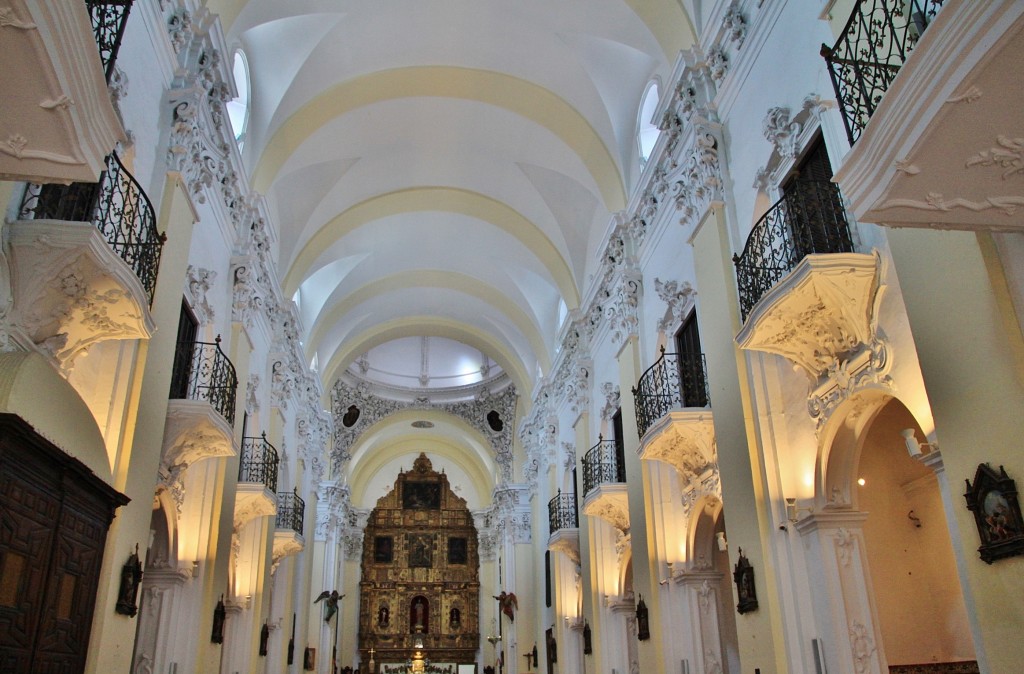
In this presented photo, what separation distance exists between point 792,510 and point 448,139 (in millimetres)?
11618

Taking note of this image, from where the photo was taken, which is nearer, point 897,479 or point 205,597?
point 897,479

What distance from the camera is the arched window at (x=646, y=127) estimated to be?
13398 millimetres

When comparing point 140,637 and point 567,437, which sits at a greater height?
point 567,437

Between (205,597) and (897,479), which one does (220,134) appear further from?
(897,479)

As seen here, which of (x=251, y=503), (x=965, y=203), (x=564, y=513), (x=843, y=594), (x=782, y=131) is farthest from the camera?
(x=564, y=513)

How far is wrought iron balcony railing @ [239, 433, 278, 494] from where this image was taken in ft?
47.9

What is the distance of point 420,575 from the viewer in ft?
118

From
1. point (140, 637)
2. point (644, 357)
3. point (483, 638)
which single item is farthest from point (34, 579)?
point (483, 638)

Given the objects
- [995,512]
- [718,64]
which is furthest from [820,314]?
[718,64]

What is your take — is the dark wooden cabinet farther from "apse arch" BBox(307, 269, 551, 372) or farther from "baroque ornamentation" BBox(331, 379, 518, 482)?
"baroque ornamentation" BBox(331, 379, 518, 482)

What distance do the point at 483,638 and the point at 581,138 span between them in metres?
25.1

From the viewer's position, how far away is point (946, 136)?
4.33 metres

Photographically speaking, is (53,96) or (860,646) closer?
(53,96)

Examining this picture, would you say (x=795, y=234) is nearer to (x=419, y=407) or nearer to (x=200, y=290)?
(x=200, y=290)
